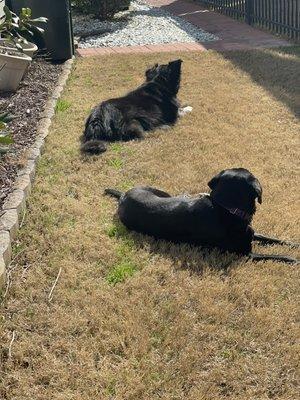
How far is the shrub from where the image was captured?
12.7 meters

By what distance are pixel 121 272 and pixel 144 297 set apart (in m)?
0.31

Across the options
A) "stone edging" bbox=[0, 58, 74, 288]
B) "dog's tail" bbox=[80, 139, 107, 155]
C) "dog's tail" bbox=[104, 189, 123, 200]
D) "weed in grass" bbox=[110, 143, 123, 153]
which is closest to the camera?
"stone edging" bbox=[0, 58, 74, 288]

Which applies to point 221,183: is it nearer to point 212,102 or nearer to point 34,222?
point 34,222

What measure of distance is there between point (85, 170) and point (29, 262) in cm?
162

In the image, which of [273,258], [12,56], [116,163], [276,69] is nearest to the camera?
[273,258]

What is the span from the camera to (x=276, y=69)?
819cm

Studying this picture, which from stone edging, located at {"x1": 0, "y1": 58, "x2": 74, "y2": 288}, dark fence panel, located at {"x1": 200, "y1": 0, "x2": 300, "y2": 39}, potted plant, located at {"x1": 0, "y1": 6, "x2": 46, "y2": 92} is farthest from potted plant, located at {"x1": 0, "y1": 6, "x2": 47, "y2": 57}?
dark fence panel, located at {"x1": 200, "y1": 0, "x2": 300, "y2": 39}

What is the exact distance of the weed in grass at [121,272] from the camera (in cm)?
321

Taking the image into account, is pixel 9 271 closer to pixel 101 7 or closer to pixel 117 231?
pixel 117 231

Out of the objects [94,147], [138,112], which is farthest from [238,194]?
[138,112]

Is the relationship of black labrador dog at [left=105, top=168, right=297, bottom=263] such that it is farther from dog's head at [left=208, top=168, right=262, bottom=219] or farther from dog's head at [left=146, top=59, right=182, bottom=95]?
dog's head at [left=146, top=59, right=182, bottom=95]

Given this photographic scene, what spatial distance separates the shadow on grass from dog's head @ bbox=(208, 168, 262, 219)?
3.21 m

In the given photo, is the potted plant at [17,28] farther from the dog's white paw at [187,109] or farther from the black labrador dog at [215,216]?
the black labrador dog at [215,216]

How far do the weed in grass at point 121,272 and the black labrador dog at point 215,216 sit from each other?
38 cm
